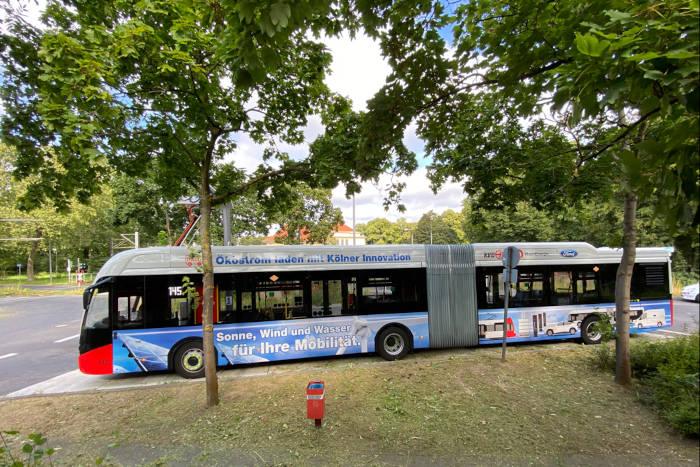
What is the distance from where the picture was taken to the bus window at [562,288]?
347 inches

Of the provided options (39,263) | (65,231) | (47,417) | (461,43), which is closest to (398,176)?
(461,43)

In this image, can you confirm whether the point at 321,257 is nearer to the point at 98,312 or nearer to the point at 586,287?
the point at 98,312

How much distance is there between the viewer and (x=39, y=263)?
190 ft

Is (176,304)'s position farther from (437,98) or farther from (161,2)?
(437,98)

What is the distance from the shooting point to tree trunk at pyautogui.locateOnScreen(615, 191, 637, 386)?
17.8 feet

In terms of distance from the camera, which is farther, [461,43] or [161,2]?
[461,43]

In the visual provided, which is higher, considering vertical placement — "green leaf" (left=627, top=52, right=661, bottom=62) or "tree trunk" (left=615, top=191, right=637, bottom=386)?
"green leaf" (left=627, top=52, right=661, bottom=62)

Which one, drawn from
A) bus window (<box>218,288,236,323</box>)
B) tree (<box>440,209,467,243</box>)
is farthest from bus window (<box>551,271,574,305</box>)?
tree (<box>440,209,467,243</box>)

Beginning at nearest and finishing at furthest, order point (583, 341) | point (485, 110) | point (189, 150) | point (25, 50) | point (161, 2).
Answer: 1. point (161, 2)
2. point (25, 50)
3. point (189, 150)
4. point (485, 110)
5. point (583, 341)

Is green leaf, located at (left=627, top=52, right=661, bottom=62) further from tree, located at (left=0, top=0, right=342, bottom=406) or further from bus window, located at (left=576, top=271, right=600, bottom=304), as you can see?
bus window, located at (left=576, top=271, right=600, bottom=304)

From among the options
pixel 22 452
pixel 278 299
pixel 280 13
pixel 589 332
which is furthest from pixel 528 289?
pixel 22 452

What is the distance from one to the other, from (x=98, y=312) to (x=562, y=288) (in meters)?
10.7

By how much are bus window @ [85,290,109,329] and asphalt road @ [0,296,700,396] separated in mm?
2083

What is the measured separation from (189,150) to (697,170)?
5.88 m
